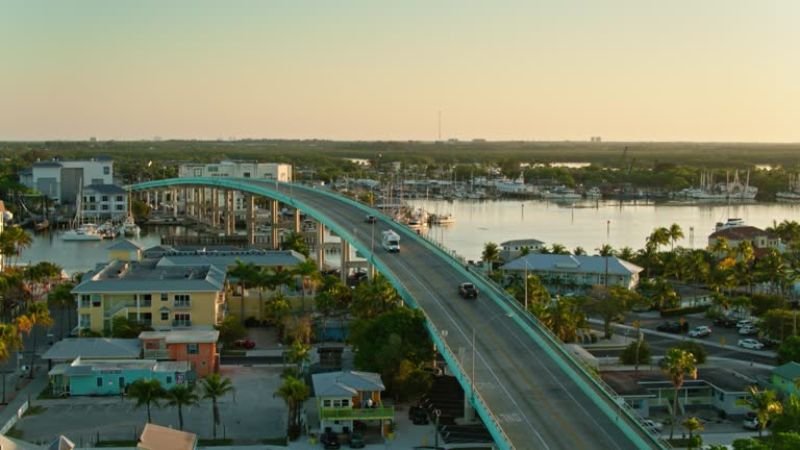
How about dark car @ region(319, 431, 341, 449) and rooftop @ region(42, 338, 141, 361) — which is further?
rooftop @ region(42, 338, 141, 361)

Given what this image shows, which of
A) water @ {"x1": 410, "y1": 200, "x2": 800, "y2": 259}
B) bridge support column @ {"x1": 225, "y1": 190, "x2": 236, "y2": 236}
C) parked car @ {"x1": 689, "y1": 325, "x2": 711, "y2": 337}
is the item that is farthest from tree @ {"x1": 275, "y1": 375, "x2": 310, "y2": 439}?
bridge support column @ {"x1": 225, "y1": 190, "x2": 236, "y2": 236}

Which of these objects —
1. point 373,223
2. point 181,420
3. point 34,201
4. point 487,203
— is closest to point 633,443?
point 181,420

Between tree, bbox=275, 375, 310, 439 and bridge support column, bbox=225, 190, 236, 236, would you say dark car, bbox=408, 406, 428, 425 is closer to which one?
tree, bbox=275, 375, 310, 439

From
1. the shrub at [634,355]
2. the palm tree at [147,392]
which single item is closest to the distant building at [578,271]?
the shrub at [634,355]

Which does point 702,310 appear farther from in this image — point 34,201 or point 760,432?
point 34,201

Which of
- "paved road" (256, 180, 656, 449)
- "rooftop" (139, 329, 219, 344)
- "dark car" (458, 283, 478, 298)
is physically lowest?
"rooftop" (139, 329, 219, 344)

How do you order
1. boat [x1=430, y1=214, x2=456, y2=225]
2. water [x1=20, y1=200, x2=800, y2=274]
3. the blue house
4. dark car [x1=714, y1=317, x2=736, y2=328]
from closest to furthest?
1. the blue house
2. dark car [x1=714, y1=317, x2=736, y2=328]
3. water [x1=20, y1=200, x2=800, y2=274]
4. boat [x1=430, y1=214, x2=456, y2=225]

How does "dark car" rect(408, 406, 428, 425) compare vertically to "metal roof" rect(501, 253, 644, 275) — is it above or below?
below
